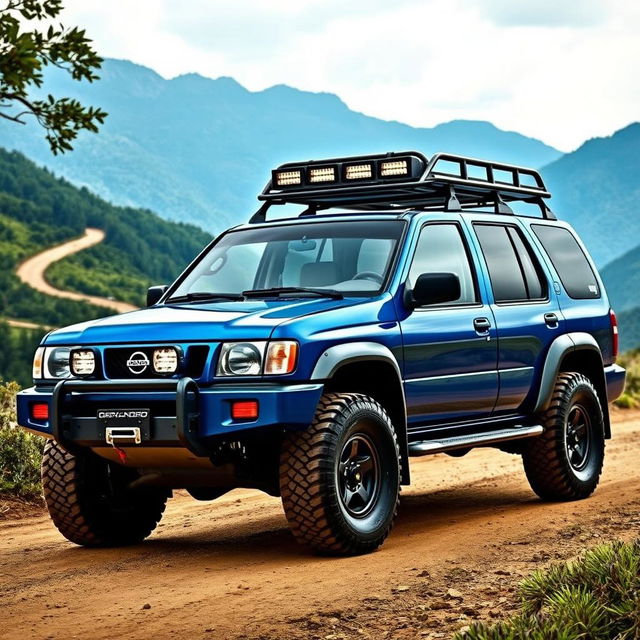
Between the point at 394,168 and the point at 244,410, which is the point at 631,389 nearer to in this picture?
the point at 394,168

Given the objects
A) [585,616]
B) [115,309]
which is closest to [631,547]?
[585,616]

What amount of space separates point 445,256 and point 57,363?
2.70 meters

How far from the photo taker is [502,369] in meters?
8.72

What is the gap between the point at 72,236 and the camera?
12962 centimetres

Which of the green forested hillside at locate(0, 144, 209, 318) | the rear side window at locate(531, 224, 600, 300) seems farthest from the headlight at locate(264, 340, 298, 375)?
the green forested hillside at locate(0, 144, 209, 318)

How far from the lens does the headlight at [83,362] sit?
7234 millimetres

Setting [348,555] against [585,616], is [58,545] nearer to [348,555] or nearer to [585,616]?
[348,555]

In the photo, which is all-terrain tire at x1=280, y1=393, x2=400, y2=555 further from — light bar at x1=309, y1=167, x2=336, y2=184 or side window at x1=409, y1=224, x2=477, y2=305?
light bar at x1=309, y1=167, x2=336, y2=184

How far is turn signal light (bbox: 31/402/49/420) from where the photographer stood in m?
7.36

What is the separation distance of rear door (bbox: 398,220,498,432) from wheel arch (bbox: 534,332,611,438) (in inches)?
26.7

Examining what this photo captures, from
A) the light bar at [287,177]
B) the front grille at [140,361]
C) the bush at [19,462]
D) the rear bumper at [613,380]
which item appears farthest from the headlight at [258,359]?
the bush at [19,462]

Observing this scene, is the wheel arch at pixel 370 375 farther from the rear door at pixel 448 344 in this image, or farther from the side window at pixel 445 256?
the side window at pixel 445 256

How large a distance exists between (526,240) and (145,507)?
3.52 meters

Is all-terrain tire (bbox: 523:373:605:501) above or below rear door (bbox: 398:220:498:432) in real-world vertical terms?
below
